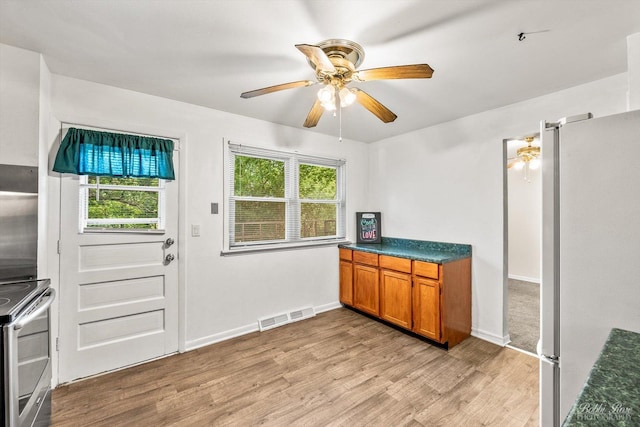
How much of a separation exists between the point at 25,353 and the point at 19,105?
5.26ft

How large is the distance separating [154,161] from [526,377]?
3755mm

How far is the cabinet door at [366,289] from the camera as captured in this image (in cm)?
342

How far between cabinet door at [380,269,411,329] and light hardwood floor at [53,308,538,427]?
0.90 feet

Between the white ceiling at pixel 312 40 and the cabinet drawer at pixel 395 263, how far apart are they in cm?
174

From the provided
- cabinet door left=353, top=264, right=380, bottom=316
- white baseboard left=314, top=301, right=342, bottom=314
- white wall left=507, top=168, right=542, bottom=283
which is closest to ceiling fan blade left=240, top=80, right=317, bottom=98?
cabinet door left=353, top=264, right=380, bottom=316

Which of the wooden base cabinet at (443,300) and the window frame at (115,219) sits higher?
the window frame at (115,219)

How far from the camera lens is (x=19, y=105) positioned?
1.85 metres

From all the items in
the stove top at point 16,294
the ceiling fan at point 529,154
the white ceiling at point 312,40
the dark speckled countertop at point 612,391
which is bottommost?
the stove top at point 16,294

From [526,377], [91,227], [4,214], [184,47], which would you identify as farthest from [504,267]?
[4,214]

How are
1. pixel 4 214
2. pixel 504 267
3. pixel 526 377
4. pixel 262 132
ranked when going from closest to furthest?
pixel 4 214 < pixel 526 377 < pixel 504 267 < pixel 262 132

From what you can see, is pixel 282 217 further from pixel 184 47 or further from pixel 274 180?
pixel 184 47

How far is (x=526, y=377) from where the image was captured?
2.29m

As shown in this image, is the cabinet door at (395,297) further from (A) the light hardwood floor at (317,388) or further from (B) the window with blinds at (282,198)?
(B) the window with blinds at (282,198)

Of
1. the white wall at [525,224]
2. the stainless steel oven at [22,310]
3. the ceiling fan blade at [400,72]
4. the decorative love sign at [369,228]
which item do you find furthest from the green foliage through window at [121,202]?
the white wall at [525,224]
